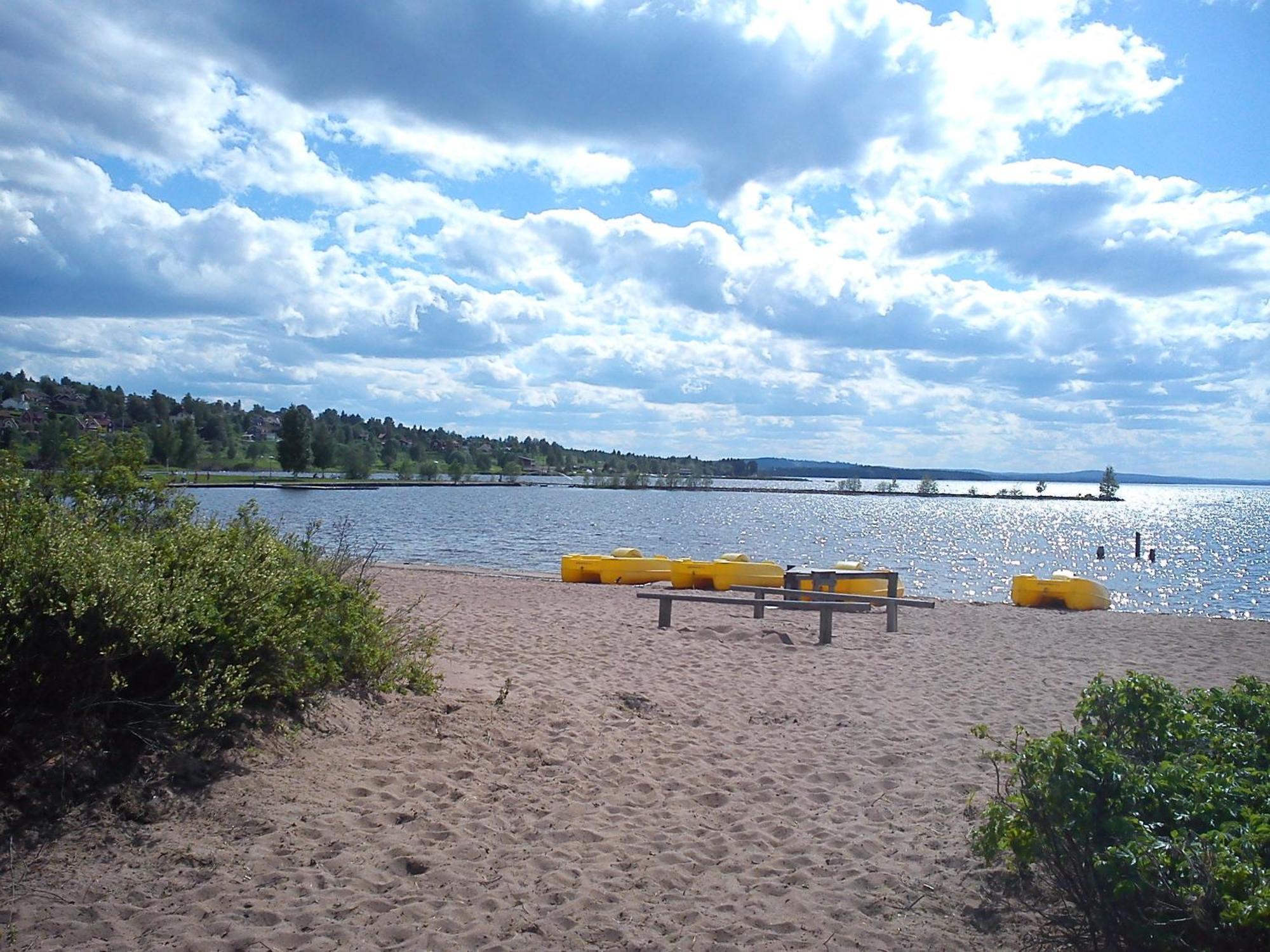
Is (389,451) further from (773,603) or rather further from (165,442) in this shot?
(773,603)

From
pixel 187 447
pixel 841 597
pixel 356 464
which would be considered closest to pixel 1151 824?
pixel 841 597

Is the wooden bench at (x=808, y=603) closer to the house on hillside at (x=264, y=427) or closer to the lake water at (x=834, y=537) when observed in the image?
the lake water at (x=834, y=537)

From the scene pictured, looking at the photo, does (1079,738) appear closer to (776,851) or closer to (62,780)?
(776,851)

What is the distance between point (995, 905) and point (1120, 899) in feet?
3.60

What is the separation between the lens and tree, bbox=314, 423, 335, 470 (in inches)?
4493

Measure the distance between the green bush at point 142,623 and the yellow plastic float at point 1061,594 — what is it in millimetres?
16679

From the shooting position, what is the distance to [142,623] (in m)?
4.41

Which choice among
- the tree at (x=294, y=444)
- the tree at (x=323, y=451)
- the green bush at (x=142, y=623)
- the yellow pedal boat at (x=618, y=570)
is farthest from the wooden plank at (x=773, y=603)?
the tree at (x=323, y=451)

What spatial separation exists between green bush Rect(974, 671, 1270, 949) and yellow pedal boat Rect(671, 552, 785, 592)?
13.9 m

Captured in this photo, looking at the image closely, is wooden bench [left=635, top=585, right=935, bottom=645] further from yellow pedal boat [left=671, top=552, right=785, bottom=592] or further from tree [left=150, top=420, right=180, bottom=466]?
tree [left=150, top=420, right=180, bottom=466]

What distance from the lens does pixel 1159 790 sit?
3127 mm

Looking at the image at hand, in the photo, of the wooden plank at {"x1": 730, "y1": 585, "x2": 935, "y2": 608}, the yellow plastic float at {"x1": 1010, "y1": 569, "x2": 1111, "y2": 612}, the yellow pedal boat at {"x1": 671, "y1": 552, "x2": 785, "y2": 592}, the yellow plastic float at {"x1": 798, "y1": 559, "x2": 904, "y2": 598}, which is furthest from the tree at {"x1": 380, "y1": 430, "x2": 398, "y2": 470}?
the wooden plank at {"x1": 730, "y1": 585, "x2": 935, "y2": 608}

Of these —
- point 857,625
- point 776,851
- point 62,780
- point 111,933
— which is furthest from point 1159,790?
point 857,625

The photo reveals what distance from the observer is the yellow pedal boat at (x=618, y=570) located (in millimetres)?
20703
